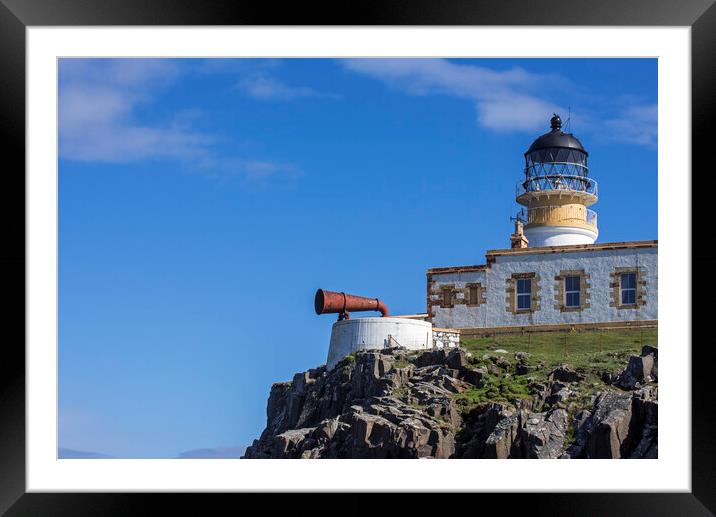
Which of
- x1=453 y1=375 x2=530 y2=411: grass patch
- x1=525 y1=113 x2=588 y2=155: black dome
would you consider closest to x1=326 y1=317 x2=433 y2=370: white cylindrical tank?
x1=453 y1=375 x2=530 y2=411: grass patch

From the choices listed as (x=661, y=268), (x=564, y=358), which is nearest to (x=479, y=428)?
(x=564, y=358)

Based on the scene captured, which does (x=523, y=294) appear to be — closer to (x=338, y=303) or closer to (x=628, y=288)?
(x=628, y=288)

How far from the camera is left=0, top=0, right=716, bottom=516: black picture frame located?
1048 cm

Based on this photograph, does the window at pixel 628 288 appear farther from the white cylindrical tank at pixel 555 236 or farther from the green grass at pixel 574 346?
the white cylindrical tank at pixel 555 236

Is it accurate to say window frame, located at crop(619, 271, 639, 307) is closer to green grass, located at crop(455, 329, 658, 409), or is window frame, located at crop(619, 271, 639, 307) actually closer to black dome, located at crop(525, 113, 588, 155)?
green grass, located at crop(455, 329, 658, 409)

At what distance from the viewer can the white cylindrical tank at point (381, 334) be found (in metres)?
36.8

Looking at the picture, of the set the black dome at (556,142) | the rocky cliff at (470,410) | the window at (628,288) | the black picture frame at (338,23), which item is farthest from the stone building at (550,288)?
the black picture frame at (338,23)

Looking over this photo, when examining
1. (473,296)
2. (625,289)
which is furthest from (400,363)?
(625,289)

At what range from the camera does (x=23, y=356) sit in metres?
10.6

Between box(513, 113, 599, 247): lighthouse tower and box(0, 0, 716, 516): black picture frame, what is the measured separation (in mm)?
31333

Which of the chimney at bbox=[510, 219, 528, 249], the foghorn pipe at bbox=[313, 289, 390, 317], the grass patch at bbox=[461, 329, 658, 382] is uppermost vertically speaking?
the chimney at bbox=[510, 219, 528, 249]

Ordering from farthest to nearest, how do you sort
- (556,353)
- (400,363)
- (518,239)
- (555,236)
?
(555,236), (518,239), (556,353), (400,363)

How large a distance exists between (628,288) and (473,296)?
4.95 m

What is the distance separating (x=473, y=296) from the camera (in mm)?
39000
